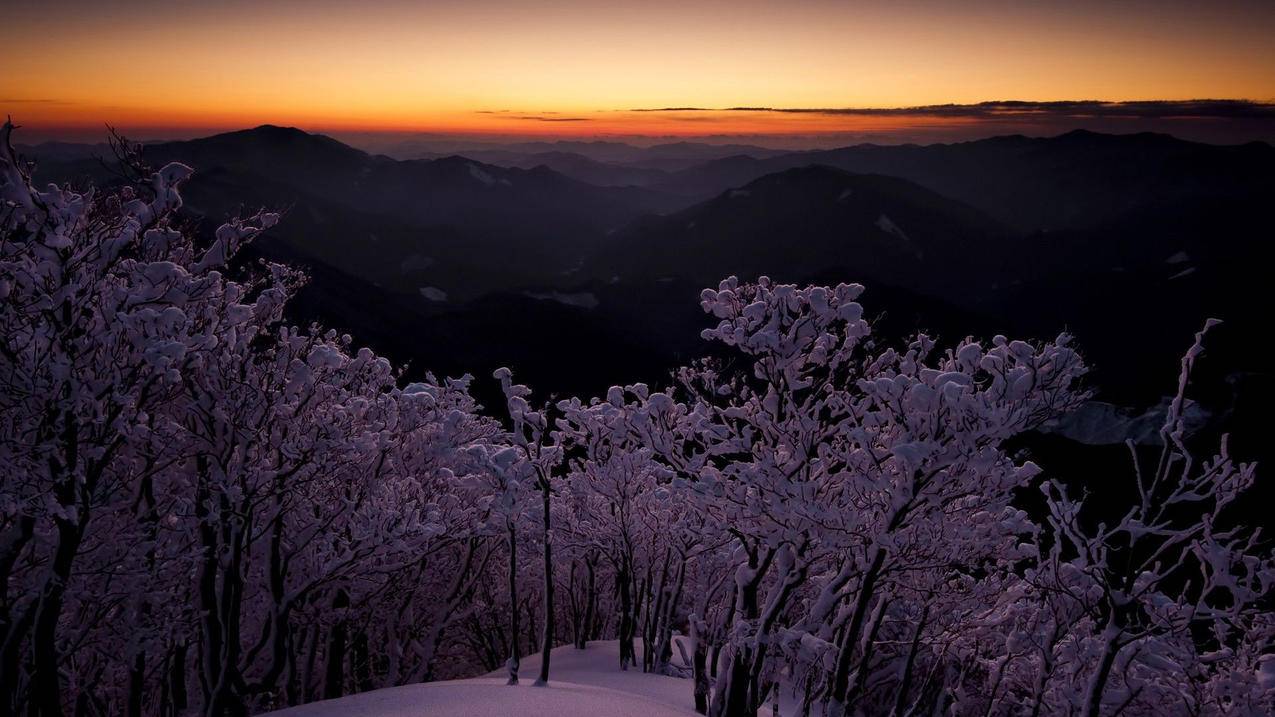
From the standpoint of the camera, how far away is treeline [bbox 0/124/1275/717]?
10273 mm

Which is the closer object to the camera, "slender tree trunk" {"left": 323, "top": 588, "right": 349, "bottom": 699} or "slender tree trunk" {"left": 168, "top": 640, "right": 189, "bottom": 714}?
"slender tree trunk" {"left": 168, "top": 640, "right": 189, "bottom": 714}

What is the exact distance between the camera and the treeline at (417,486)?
33.7ft

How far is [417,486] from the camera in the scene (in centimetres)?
1672

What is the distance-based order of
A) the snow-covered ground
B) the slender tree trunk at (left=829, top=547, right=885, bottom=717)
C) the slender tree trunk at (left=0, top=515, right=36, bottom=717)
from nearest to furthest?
the slender tree trunk at (left=0, top=515, right=36, bottom=717), the slender tree trunk at (left=829, top=547, right=885, bottom=717), the snow-covered ground

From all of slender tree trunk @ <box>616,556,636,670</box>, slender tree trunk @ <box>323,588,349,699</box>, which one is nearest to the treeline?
slender tree trunk @ <box>323,588,349,699</box>

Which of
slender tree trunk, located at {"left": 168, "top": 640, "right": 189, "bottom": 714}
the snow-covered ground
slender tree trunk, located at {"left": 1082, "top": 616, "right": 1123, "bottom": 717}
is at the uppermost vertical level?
slender tree trunk, located at {"left": 1082, "top": 616, "right": 1123, "bottom": 717}

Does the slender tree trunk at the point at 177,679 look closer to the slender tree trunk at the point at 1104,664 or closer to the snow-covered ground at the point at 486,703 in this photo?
the snow-covered ground at the point at 486,703

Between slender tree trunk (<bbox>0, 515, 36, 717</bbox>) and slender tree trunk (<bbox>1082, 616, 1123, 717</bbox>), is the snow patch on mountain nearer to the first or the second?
slender tree trunk (<bbox>1082, 616, 1123, 717</bbox>)

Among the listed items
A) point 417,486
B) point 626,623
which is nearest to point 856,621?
point 417,486

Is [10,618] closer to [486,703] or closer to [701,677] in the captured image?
[486,703]

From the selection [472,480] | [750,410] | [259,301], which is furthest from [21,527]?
[750,410]

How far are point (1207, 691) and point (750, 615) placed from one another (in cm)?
1294

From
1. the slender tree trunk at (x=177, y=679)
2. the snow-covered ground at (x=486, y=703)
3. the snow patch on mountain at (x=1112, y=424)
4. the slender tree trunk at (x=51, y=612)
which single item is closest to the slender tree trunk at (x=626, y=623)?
the snow-covered ground at (x=486, y=703)

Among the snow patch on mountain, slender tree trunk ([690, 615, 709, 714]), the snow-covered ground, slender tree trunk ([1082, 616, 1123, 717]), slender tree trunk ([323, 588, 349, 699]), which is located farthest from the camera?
the snow patch on mountain
